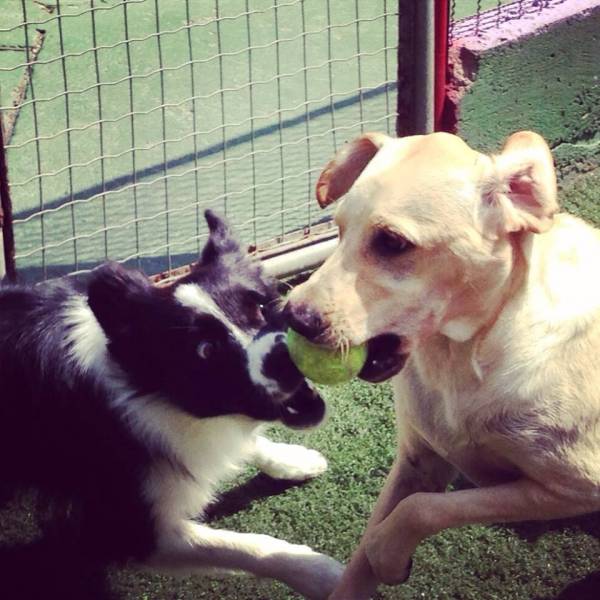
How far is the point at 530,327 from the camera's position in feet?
8.38

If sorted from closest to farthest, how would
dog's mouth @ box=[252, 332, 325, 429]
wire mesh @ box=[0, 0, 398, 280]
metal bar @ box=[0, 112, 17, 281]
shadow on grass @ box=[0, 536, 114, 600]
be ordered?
dog's mouth @ box=[252, 332, 325, 429]
shadow on grass @ box=[0, 536, 114, 600]
metal bar @ box=[0, 112, 17, 281]
wire mesh @ box=[0, 0, 398, 280]

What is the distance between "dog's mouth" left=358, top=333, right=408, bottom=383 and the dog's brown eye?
0.67ft

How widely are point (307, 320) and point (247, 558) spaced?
3.53 feet

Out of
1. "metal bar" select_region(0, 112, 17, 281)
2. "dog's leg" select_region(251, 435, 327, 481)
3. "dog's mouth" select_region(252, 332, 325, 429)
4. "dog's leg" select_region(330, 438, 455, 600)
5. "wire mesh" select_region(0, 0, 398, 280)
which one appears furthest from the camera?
"wire mesh" select_region(0, 0, 398, 280)

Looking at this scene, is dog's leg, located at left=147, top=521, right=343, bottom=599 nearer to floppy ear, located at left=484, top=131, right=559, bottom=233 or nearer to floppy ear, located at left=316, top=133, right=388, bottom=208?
floppy ear, located at left=316, top=133, right=388, bottom=208

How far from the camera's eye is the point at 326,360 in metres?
2.44

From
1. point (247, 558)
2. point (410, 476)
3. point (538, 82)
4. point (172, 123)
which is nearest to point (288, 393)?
point (410, 476)

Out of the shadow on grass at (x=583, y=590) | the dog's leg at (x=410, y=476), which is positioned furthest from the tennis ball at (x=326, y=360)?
the shadow on grass at (x=583, y=590)

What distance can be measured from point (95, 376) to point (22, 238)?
5.15ft

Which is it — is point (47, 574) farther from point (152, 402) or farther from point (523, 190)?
point (523, 190)

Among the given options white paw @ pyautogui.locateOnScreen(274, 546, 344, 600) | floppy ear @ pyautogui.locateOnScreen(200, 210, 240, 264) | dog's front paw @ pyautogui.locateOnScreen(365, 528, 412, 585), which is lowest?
white paw @ pyautogui.locateOnScreen(274, 546, 344, 600)

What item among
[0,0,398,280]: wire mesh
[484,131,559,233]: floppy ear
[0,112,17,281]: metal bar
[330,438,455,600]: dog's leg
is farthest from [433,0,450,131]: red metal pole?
[484,131,559,233]: floppy ear

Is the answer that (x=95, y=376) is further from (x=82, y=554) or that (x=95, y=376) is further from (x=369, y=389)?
(x=369, y=389)

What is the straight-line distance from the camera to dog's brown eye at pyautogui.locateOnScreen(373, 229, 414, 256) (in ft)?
7.54
